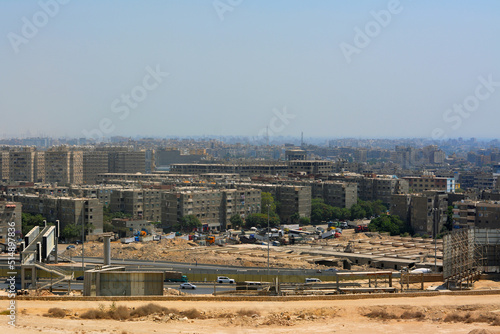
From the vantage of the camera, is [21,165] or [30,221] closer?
[30,221]

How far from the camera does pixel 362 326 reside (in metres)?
25.1

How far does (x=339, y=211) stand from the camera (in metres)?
86.9

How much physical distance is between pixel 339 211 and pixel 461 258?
174 feet

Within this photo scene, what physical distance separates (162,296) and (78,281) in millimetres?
9599

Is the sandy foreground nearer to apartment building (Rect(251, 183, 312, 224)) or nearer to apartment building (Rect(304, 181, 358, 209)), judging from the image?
apartment building (Rect(251, 183, 312, 224))

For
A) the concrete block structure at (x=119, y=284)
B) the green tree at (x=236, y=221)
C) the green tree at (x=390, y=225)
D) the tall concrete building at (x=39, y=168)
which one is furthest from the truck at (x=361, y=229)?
the tall concrete building at (x=39, y=168)

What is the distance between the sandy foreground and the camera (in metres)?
24.3

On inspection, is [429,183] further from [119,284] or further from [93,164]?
[119,284]

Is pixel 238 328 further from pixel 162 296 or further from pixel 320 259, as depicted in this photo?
pixel 320 259

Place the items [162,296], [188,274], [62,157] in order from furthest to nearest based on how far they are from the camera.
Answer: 1. [62,157]
2. [188,274]
3. [162,296]

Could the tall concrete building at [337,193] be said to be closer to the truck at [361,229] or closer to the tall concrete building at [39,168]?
the truck at [361,229]

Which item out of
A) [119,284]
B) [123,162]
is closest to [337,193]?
[119,284]

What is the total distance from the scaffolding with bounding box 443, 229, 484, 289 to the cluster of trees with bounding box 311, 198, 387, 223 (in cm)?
4903

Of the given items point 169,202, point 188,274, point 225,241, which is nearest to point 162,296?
point 188,274
